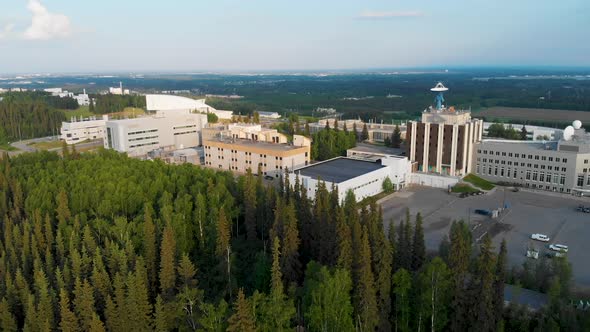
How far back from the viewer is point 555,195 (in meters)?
29.9

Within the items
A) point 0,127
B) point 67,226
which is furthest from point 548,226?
point 0,127

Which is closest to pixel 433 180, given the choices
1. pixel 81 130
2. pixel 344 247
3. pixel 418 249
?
pixel 418 249

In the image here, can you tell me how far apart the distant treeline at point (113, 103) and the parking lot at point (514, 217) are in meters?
51.9

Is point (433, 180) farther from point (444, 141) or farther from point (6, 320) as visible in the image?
point (6, 320)

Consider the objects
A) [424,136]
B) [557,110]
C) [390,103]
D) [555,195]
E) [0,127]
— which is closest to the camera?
[555,195]

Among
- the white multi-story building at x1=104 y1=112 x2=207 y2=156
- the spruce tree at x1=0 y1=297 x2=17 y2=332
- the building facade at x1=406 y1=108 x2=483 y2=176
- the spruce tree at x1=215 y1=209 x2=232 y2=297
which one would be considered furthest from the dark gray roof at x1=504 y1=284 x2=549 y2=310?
the white multi-story building at x1=104 y1=112 x2=207 y2=156

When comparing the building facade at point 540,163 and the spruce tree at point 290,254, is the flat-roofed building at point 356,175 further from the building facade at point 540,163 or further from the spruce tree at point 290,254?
the spruce tree at point 290,254

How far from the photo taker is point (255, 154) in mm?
35750

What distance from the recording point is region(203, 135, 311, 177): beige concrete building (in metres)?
34.5

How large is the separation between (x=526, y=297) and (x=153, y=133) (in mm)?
37128

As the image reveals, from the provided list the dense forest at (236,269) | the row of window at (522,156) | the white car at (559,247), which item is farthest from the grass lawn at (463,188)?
the dense forest at (236,269)

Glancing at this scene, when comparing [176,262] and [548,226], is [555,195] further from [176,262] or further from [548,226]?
[176,262]

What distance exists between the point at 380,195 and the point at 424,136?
7.07 metres

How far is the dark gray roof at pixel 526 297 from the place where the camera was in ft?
47.8
